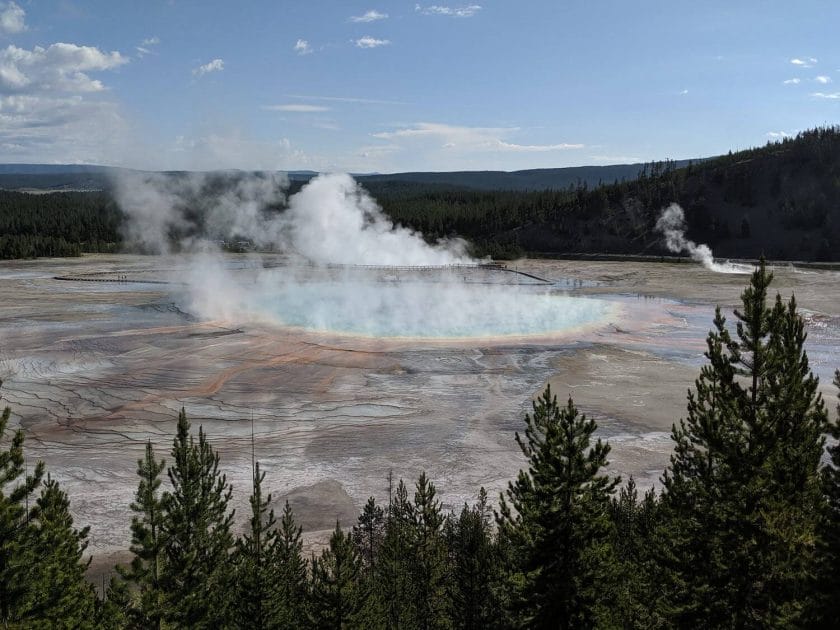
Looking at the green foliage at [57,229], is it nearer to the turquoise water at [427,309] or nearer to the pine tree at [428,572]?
the turquoise water at [427,309]

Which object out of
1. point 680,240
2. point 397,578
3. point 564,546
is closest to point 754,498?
point 564,546

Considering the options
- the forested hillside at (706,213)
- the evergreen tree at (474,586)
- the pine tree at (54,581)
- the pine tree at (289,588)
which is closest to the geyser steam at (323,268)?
the forested hillside at (706,213)

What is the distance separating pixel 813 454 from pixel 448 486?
13.3m

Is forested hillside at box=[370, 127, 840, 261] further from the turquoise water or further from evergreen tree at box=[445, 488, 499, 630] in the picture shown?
evergreen tree at box=[445, 488, 499, 630]

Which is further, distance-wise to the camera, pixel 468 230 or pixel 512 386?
pixel 468 230

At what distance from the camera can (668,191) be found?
11781cm

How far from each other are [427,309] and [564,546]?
48.0 meters

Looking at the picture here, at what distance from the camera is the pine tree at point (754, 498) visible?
992 cm

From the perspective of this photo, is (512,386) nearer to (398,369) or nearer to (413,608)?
(398,369)

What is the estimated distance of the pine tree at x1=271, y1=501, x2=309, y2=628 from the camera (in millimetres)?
12789

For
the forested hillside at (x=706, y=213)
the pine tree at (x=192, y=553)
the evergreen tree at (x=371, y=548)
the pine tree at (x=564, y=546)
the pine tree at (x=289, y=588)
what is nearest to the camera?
the pine tree at (x=564, y=546)

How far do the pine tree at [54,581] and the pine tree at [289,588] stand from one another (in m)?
3.19

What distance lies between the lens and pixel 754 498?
10266 mm

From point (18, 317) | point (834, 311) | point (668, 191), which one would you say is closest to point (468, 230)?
point (668, 191)
